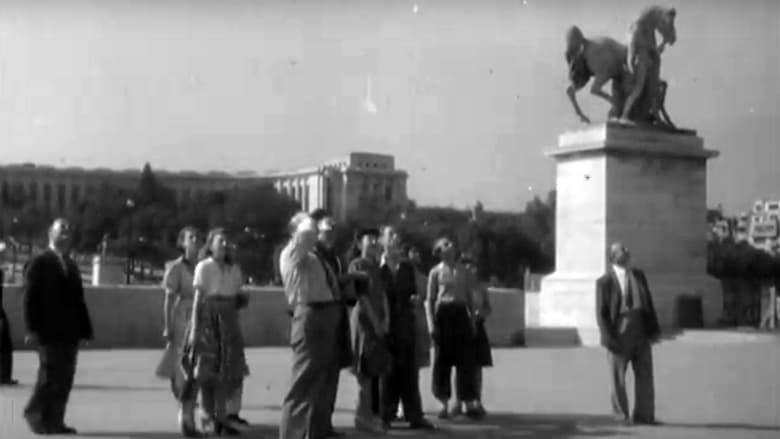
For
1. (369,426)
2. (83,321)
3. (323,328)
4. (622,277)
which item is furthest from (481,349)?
(83,321)

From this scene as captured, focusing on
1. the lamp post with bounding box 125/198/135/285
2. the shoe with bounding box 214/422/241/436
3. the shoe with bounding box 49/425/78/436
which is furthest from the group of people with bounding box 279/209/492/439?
the lamp post with bounding box 125/198/135/285

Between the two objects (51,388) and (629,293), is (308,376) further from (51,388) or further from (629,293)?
(629,293)

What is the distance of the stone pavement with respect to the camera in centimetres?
995

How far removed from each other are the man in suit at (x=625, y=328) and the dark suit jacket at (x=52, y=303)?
14.4ft

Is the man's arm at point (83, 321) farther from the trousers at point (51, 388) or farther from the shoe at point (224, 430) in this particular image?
the shoe at point (224, 430)

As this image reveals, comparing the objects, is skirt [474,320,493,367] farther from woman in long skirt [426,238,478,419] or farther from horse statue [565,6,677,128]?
horse statue [565,6,677,128]

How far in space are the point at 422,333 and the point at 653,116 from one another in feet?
52.5

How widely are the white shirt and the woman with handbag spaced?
7.34ft

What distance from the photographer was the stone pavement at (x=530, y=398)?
995cm

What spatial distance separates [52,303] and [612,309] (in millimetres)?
4712

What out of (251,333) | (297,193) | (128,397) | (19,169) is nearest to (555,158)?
(251,333)

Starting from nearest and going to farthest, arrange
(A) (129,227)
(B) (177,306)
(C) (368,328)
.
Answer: (C) (368,328)
(B) (177,306)
(A) (129,227)

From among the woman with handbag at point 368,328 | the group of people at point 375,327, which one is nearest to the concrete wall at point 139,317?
the group of people at point 375,327

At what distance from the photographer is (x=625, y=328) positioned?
35.4ft
